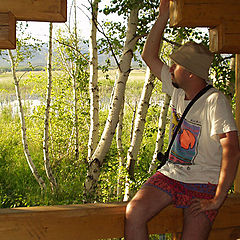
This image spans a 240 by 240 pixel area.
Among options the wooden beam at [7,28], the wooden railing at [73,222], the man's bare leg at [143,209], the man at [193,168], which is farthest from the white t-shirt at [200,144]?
the wooden beam at [7,28]

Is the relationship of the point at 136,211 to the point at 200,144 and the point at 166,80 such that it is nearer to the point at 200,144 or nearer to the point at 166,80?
the point at 200,144

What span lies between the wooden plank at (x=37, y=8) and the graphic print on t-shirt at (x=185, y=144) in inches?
26.9

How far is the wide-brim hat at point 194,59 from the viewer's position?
1526 millimetres

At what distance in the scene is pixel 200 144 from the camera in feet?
5.01

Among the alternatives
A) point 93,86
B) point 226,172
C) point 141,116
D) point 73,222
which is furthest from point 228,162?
point 93,86

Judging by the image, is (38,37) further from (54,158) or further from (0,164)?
(0,164)

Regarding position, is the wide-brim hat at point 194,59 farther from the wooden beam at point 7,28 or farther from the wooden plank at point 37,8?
the wooden beam at point 7,28

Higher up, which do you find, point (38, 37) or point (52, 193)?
point (38, 37)

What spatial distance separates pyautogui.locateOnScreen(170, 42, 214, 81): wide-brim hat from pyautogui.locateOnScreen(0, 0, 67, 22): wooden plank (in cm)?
51

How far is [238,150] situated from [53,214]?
84cm

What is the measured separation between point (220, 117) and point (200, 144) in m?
0.16

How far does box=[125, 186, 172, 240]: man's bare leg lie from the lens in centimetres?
149

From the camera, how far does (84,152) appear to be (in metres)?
7.57

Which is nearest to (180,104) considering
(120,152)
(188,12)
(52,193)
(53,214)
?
(188,12)
